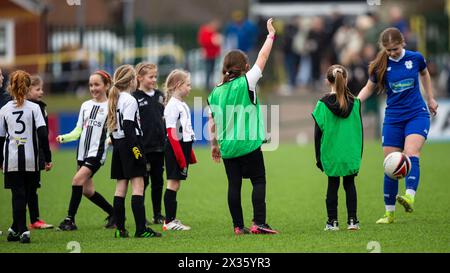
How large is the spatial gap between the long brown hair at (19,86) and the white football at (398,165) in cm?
413

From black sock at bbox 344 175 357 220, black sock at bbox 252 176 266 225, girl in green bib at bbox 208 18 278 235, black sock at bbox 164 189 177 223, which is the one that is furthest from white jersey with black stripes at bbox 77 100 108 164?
black sock at bbox 344 175 357 220

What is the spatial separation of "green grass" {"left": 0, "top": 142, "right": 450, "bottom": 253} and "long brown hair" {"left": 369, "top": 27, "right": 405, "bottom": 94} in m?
1.73

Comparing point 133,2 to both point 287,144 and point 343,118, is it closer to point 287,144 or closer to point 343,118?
point 287,144

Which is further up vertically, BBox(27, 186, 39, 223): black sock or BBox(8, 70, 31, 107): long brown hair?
BBox(8, 70, 31, 107): long brown hair

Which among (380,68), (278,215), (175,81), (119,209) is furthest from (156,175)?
(380,68)

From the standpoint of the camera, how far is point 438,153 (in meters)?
22.0

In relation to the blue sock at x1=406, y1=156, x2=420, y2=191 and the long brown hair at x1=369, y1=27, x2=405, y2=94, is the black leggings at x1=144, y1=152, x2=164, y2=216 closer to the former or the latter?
the long brown hair at x1=369, y1=27, x2=405, y2=94

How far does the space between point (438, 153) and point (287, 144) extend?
5329 millimetres

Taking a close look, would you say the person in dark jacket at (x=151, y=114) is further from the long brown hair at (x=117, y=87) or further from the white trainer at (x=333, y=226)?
the white trainer at (x=333, y=226)

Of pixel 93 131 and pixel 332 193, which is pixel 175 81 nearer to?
pixel 93 131

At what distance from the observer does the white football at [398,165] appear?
11312mm

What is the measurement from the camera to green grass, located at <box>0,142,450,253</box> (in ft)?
33.8

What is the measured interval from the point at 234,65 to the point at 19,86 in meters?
2.37

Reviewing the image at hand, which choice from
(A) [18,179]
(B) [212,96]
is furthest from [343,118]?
(A) [18,179]
